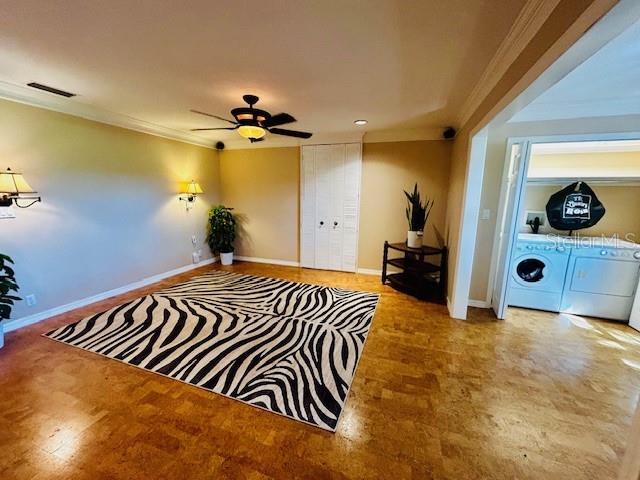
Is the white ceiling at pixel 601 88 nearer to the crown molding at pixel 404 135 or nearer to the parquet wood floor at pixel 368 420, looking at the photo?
the crown molding at pixel 404 135

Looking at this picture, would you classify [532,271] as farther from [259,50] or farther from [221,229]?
[221,229]

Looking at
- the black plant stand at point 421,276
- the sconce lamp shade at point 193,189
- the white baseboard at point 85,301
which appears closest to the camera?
the white baseboard at point 85,301

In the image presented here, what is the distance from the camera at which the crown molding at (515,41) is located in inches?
49.3

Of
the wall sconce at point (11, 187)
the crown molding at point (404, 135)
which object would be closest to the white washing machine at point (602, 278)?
the crown molding at point (404, 135)

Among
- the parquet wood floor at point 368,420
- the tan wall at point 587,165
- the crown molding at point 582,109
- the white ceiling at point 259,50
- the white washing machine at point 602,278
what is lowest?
the parquet wood floor at point 368,420

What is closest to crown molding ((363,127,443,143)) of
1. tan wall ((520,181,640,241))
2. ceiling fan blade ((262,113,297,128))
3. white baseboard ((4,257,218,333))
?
→ tan wall ((520,181,640,241))

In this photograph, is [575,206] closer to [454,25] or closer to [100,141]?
[454,25]

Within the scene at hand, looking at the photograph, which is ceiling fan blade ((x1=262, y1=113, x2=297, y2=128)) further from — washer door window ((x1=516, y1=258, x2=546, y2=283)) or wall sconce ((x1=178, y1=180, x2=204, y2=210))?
washer door window ((x1=516, y1=258, x2=546, y2=283))

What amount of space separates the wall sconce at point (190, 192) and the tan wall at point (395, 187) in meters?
2.78

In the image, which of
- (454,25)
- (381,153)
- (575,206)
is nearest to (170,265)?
(381,153)

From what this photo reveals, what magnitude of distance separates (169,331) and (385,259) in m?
2.98

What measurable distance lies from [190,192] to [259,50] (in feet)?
10.4

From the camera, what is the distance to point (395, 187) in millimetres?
4289

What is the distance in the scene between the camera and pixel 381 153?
4289mm
